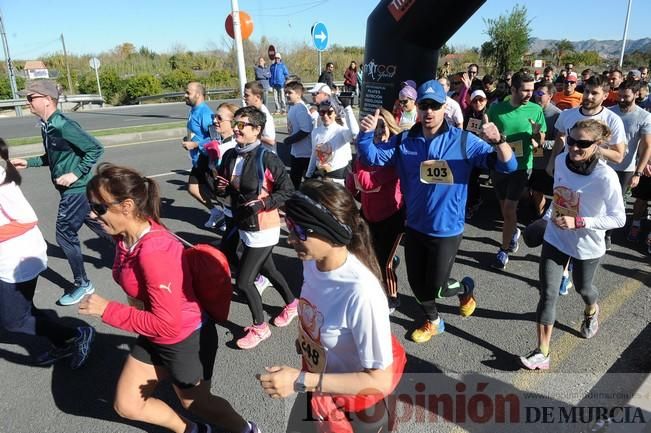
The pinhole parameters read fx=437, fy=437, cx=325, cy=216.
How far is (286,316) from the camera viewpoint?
3.99m

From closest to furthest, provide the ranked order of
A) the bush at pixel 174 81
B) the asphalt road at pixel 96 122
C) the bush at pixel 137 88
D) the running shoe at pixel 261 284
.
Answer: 1. the running shoe at pixel 261 284
2. the asphalt road at pixel 96 122
3. the bush at pixel 137 88
4. the bush at pixel 174 81

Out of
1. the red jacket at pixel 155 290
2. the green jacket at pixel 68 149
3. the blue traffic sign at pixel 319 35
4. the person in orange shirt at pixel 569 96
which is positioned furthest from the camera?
the blue traffic sign at pixel 319 35

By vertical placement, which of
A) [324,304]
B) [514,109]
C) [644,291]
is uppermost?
[514,109]

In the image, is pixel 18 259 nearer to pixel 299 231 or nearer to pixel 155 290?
pixel 155 290

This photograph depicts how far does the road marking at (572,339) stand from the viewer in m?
3.19

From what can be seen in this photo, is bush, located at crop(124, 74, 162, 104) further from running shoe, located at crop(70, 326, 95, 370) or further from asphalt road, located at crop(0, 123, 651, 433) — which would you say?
running shoe, located at crop(70, 326, 95, 370)

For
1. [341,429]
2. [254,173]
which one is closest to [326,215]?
[341,429]

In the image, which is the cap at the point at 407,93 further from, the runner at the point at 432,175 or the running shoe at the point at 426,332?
the running shoe at the point at 426,332

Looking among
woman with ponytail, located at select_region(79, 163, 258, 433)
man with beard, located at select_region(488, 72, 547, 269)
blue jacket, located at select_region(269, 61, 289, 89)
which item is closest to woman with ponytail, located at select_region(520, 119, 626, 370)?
man with beard, located at select_region(488, 72, 547, 269)

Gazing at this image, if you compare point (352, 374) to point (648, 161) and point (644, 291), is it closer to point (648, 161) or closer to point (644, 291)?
point (644, 291)

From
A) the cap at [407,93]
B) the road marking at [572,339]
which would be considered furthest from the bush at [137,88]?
the road marking at [572,339]

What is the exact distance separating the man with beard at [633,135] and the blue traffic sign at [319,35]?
954 cm

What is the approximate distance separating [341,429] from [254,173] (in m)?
2.16

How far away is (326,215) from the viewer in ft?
5.51
